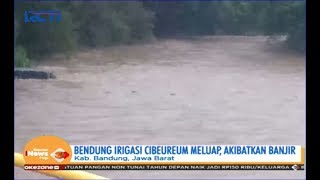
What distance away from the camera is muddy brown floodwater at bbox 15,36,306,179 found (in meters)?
4.49

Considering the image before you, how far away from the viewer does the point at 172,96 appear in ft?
17.3

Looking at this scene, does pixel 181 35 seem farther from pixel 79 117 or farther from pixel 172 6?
pixel 79 117

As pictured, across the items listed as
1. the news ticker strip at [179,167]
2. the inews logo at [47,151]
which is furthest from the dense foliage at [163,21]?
the news ticker strip at [179,167]

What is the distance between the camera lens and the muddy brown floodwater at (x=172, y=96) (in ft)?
14.7

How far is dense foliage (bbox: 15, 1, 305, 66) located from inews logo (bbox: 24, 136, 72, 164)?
0.86 meters

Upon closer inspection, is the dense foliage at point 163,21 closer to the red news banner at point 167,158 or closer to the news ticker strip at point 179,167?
the red news banner at point 167,158

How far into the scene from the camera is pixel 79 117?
471 cm

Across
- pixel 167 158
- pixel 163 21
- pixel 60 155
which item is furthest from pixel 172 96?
pixel 60 155

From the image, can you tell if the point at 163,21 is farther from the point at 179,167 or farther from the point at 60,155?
the point at 60,155

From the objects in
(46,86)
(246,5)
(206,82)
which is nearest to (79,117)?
(46,86)

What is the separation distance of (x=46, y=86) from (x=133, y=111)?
80 cm

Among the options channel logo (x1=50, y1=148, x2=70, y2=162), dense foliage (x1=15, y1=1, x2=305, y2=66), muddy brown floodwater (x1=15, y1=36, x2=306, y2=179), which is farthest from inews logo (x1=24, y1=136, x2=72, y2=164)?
dense foliage (x1=15, y1=1, x2=305, y2=66)

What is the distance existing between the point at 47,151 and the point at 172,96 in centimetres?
158

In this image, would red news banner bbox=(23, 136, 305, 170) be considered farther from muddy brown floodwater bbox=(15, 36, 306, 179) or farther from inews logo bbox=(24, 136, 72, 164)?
muddy brown floodwater bbox=(15, 36, 306, 179)
